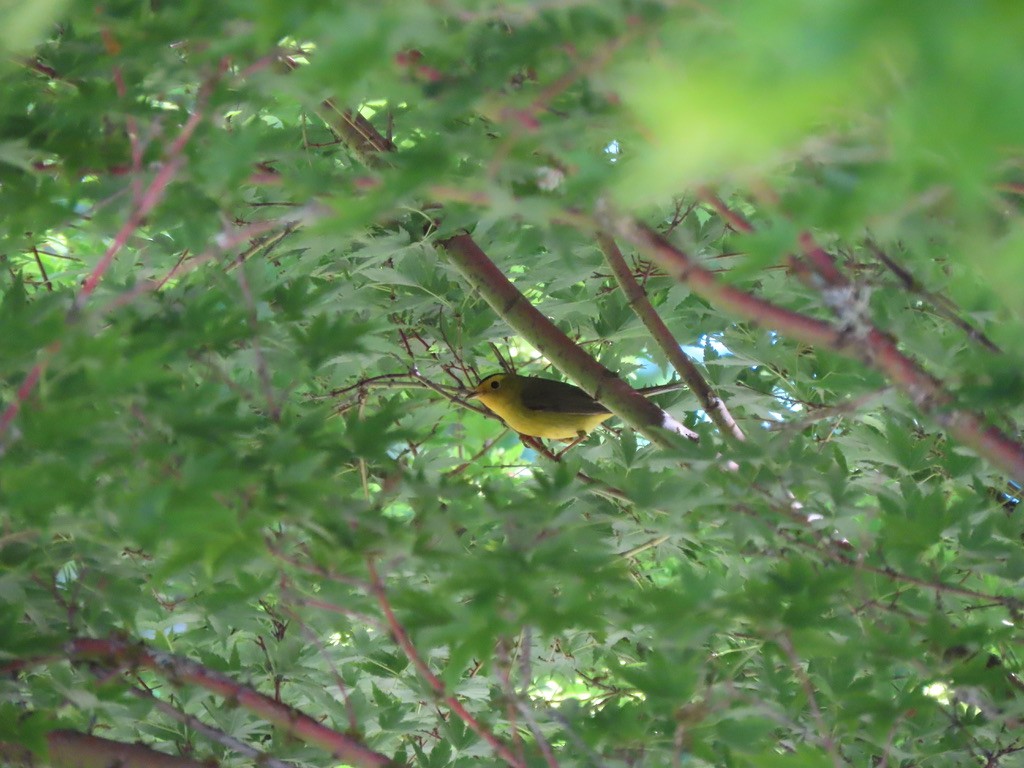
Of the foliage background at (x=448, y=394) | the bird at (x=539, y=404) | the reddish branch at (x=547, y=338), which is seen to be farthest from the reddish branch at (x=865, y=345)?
the bird at (x=539, y=404)

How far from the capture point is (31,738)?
1.61m

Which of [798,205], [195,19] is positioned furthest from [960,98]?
[195,19]

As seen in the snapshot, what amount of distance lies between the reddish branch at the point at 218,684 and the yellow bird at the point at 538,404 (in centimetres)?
246

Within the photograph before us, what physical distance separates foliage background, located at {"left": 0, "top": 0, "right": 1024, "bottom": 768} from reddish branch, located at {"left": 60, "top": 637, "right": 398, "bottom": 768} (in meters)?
0.01

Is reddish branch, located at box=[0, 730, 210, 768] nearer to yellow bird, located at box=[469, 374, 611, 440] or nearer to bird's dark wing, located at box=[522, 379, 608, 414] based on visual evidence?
yellow bird, located at box=[469, 374, 611, 440]

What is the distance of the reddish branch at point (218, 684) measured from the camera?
5.53ft

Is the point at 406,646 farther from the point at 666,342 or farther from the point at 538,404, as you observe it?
the point at 538,404

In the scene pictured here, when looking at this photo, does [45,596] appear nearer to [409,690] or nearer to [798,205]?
[409,690]

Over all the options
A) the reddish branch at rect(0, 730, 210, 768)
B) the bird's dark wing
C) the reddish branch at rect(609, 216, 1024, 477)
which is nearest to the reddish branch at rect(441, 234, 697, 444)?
the reddish branch at rect(609, 216, 1024, 477)

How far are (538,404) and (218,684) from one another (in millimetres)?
2714

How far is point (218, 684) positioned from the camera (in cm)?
169

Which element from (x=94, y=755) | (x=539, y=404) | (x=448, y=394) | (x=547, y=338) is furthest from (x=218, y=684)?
(x=539, y=404)

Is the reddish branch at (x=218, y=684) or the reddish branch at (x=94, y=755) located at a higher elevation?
the reddish branch at (x=218, y=684)

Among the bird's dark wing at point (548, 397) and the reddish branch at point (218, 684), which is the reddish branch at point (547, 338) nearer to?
the reddish branch at point (218, 684)
